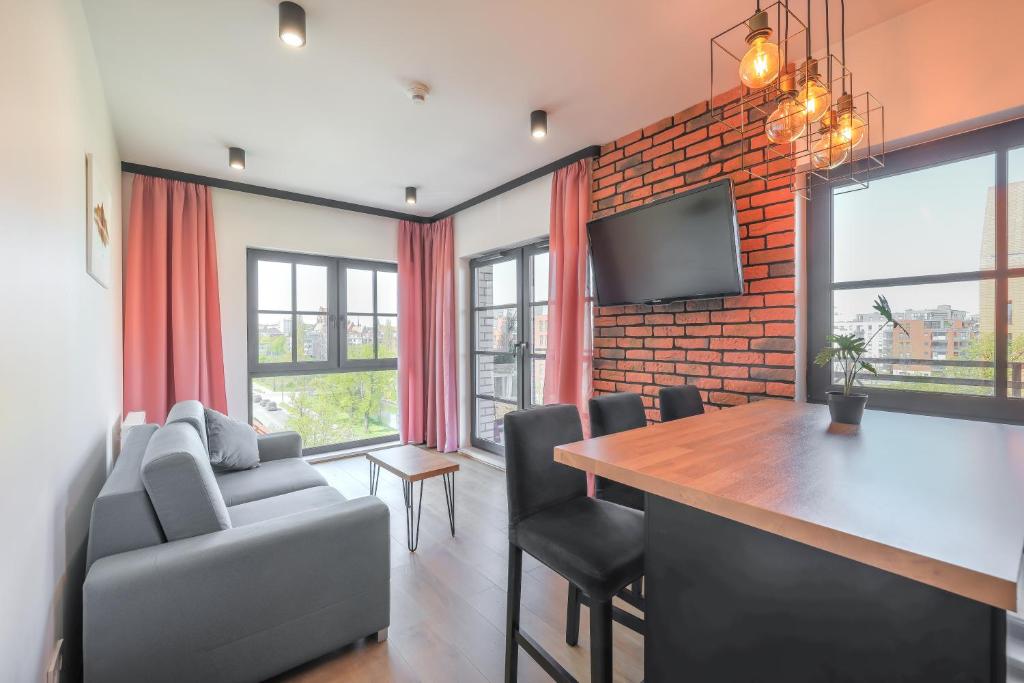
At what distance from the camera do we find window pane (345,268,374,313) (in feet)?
15.7

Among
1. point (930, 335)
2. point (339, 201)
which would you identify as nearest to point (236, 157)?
point (339, 201)

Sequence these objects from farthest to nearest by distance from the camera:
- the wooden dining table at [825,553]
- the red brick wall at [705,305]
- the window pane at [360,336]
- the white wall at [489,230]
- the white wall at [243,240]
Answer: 1. the window pane at [360,336]
2. the white wall at [243,240]
3. the white wall at [489,230]
4. the red brick wall at [705,305]
5. the wooden dining table at [825,553]

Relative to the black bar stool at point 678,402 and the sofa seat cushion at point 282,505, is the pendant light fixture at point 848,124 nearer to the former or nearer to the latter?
the black bar stool at point 678,402

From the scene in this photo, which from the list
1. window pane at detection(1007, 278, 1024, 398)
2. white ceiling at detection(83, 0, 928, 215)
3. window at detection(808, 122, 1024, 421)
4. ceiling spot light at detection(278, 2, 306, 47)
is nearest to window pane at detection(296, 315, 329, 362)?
white ceiling at detection(83, 0, 928, 215)

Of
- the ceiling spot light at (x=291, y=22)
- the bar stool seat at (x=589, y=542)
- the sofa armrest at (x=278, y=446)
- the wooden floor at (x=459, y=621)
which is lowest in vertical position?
the wooden floor at (x=459, y=621)

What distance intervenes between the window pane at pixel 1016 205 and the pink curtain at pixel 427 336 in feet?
13.2

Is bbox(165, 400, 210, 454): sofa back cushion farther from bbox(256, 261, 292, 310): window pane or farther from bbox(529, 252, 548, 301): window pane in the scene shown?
bbox(529, 252, 548, 301): window pane

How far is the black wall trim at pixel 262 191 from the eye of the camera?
3.52 metres

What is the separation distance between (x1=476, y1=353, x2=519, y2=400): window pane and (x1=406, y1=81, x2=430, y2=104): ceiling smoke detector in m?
2.45

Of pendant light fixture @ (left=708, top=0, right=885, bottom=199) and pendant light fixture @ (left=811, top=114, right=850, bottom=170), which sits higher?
pendant light fixture @ (left=708, top=0, right=885, bottom=199)

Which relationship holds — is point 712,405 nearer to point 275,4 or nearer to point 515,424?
point 515,424

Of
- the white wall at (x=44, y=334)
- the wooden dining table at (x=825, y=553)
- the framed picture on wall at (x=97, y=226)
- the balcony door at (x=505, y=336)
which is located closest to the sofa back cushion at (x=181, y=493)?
the white wall at (x=44, y=334)

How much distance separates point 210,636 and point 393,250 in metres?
4.05

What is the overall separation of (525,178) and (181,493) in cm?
326
